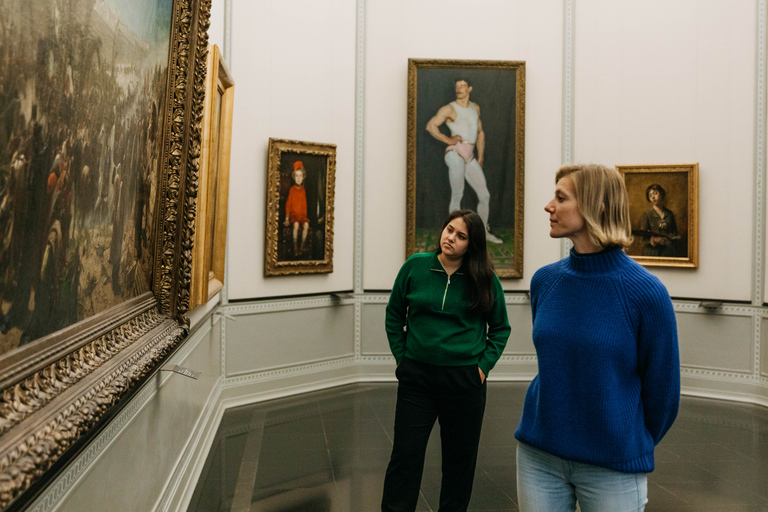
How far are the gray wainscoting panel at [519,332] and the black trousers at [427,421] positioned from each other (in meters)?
6.91

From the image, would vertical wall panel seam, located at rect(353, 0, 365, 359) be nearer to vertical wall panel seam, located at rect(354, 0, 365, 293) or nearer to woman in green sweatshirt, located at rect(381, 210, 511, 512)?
vertical wall panel seam, located at rect(354, 0, 365, 293)

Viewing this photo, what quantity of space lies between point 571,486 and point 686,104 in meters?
9.61

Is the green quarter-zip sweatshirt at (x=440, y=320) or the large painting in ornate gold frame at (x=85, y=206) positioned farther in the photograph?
the green quarter-zip sweatshirt at (x=440, y=320)

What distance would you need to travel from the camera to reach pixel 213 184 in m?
6.54

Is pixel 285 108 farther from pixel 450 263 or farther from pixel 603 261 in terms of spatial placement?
pixel 603 261

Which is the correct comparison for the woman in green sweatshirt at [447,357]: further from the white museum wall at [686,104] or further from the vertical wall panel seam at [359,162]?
the white museum wall at [686,104]

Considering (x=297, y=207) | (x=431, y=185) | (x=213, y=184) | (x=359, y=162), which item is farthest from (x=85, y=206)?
(x=431, y=185)

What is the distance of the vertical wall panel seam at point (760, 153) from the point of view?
395 inches

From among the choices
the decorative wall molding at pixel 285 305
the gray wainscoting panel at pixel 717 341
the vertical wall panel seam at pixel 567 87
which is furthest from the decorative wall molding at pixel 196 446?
the gray wainscoting panel at pixel 717 341

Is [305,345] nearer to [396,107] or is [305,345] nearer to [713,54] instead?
[396,107]

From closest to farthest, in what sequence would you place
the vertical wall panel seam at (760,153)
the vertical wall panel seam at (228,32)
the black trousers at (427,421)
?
the black trousers at (427,421), the vertical wall panel seam at (228,32), the vertical wall panel seam at (760,153)

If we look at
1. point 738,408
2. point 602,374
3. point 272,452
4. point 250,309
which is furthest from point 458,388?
point 738,408

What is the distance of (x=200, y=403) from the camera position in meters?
6.80

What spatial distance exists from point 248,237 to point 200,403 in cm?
305
